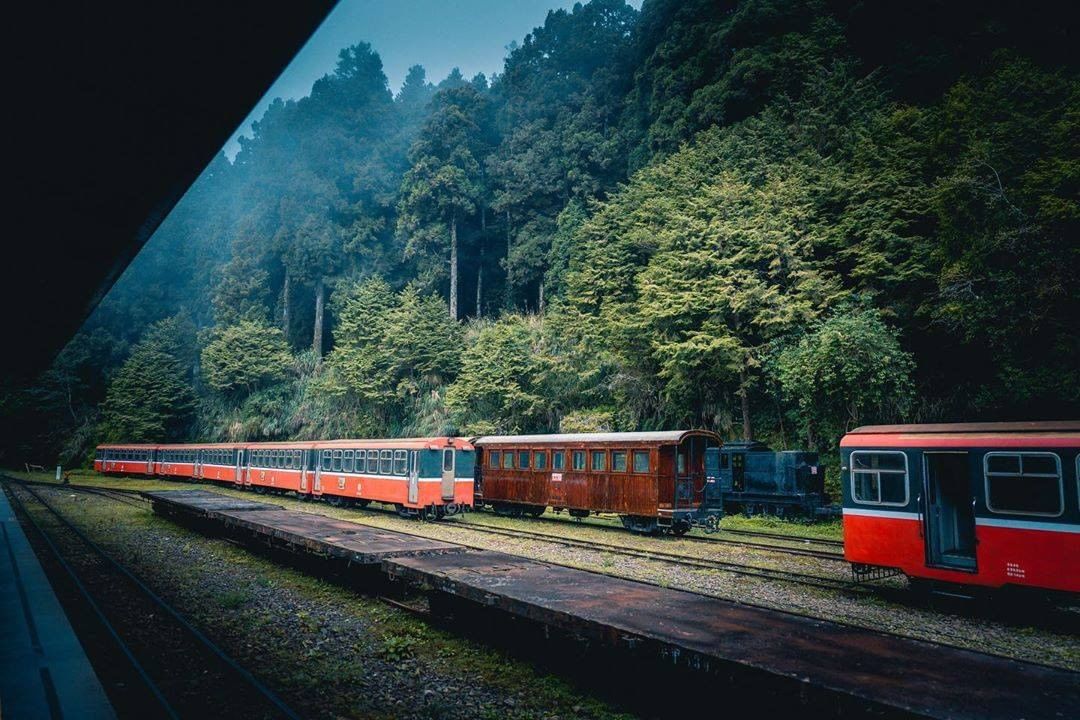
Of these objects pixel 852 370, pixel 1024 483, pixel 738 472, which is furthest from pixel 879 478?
pixel 738 472

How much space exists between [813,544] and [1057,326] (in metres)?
9.34

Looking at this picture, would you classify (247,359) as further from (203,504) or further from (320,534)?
(320,534)

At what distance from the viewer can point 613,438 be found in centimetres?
1781

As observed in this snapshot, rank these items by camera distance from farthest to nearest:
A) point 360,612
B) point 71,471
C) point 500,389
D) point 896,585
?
point 71,471
point 500,389
point 896,585
point 360,612

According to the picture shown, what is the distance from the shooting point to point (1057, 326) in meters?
16.8

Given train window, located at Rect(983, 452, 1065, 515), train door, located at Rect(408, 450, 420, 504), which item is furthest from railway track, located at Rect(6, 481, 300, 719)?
train window, located at Rect(983, 452, 1065, 515)

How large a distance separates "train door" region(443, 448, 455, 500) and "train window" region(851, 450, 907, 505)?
1350 centimetres

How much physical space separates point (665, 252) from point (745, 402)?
710cm

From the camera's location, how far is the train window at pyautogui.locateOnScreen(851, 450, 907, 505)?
32.2ft

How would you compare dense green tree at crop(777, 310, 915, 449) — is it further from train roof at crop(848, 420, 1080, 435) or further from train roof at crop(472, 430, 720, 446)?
train roof at crop(848, 420, 1080, 435)

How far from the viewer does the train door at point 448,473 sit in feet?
67.7

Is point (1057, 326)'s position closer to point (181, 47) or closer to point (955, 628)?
point (955, 628)

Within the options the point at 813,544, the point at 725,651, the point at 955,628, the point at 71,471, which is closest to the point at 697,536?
the point at 813,544

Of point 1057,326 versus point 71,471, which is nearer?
point 1057,326
